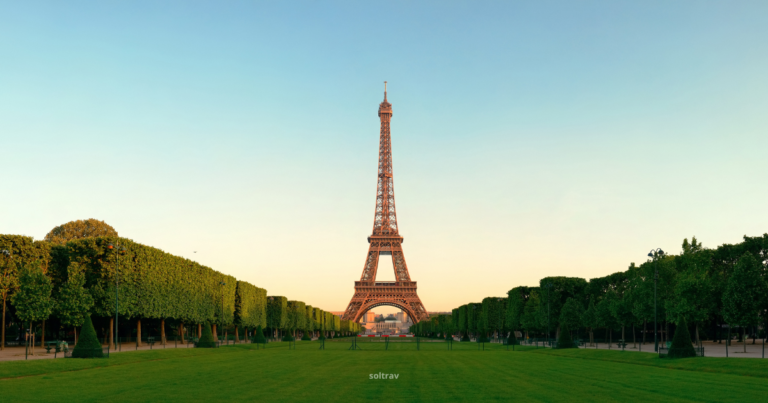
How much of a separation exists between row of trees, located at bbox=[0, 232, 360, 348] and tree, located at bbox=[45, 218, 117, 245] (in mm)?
14135

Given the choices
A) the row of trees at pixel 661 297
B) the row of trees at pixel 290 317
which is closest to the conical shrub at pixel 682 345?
the row of trees at pixel 661 297

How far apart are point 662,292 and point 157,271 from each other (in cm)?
5068

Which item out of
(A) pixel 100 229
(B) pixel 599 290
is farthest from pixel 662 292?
(A) pixel 100 229

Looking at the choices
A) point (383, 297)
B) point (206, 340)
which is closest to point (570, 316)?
point (206, 340)

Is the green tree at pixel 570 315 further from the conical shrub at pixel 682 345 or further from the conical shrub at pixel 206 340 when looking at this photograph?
the conical shrub at pixel 206 340

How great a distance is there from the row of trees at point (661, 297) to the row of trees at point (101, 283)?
118 ft

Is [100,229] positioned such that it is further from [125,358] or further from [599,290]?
[599,290]

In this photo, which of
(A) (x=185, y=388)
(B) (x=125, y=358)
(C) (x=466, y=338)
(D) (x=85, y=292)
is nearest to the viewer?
(A) (x=185, y=388)

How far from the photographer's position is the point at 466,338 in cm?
9800

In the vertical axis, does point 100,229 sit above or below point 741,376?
above

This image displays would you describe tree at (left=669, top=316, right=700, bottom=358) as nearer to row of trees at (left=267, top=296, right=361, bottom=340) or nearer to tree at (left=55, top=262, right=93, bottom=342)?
tree at (left=55, top=262, right=93, bottom=342)

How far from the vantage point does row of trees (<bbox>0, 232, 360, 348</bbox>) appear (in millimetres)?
45000

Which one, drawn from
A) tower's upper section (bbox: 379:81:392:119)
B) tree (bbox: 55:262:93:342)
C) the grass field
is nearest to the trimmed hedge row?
tree (bbox: 55:262:93:342)

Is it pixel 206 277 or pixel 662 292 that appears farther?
pixel 206 277
